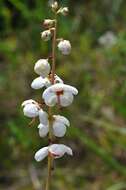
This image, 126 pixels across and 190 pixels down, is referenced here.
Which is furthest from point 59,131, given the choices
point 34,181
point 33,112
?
point 34,181

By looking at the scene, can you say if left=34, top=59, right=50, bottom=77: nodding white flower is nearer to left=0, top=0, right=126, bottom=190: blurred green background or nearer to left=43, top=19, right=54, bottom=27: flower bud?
left=43, top=19, right=54, bottom=27: flower bud

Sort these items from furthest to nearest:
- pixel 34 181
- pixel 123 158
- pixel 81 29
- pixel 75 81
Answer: pixel 81 29 < pixel 75 81 < pixel 123 158 < pixel 34 181

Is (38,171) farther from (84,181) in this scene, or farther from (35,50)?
(35,50)

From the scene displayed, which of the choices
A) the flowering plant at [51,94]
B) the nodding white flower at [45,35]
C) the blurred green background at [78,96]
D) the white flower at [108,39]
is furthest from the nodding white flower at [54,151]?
the white flower at [108,39]

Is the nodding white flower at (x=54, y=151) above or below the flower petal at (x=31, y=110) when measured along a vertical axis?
below

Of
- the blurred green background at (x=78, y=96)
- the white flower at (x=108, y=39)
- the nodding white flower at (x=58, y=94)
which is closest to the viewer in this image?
the nodding white flower at (x=58, y=94)

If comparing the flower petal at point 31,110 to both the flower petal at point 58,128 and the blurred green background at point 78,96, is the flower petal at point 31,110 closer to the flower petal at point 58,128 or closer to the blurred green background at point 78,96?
the flower petal at point 58,128

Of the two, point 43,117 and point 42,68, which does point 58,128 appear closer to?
point 43,117

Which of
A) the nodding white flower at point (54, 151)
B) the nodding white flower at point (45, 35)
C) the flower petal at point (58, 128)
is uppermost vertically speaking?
the nodding white flower at point (45, 35)
